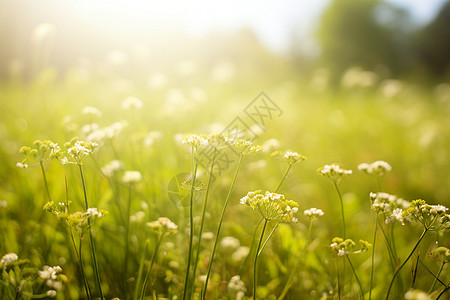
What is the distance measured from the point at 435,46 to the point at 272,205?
17.5 m

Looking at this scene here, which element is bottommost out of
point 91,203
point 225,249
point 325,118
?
point 225,249

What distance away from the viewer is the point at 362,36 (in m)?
19.8

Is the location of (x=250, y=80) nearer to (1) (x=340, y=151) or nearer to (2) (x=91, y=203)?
(1) (x=340, y=151)

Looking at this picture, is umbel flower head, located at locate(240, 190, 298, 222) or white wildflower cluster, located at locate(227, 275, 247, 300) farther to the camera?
white wildflower cluster, located at locate(227, 275, 247, 300)

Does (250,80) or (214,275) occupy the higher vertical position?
(250,80)

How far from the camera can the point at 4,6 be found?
Answer: 1132 centimetres

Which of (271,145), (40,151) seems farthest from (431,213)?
(40,151)

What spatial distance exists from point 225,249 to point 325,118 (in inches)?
179

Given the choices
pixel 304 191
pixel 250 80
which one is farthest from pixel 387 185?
pixel 250 80

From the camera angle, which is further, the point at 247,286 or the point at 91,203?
the point at 91,203

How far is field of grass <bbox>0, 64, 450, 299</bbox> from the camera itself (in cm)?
133

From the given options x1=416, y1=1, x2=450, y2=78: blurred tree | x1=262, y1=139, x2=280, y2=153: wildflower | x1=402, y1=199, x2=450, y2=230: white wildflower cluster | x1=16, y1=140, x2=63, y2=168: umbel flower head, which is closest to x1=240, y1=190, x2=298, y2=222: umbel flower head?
x1=402, y1=199, x2=450, y2=230: white wildflower cluster

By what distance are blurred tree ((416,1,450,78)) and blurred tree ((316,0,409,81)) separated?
0.78 metres

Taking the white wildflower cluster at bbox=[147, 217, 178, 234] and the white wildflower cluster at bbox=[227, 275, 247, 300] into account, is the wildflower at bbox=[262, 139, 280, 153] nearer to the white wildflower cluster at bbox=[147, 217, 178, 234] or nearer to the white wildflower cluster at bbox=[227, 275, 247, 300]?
the white wildflower cluster at bbox=[227, 275, 247, 300]
